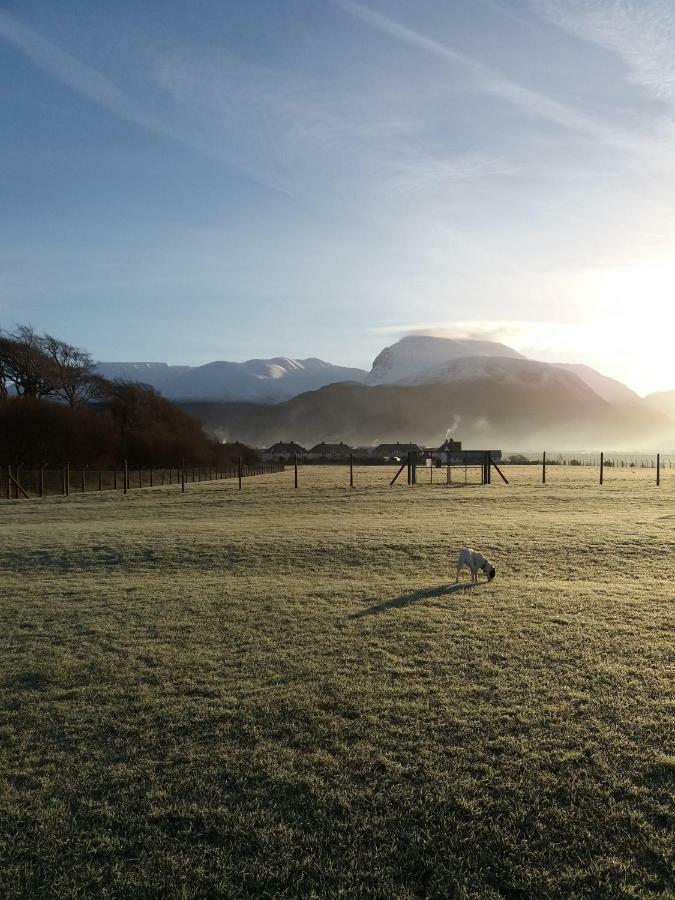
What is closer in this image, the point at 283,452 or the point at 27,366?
the point at 27,366

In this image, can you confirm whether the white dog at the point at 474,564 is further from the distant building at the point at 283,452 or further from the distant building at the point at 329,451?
the distant building at the point at 329,451

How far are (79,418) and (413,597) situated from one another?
2250 inches

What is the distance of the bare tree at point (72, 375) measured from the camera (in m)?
70.5

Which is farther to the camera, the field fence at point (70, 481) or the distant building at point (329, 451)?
the distant building at point (329, 451)

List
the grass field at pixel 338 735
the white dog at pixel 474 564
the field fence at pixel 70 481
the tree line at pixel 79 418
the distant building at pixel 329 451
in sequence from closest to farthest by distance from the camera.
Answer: the grass field at pixel 338 735 < the white dog at pixel 474 564 < the field fence at pixel 70 481 < the tree line at pixel 79 418 < the distant building at pixel 329 451

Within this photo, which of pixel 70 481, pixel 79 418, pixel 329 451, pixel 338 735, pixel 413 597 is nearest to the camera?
pixel 338 735

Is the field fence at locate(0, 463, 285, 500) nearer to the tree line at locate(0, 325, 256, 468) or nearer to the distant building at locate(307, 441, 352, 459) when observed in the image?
the tree line at locate(0, 325, 256, 468)

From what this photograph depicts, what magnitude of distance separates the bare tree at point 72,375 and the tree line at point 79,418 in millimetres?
103

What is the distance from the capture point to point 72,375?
72.5m

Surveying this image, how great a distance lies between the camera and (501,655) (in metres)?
7.85

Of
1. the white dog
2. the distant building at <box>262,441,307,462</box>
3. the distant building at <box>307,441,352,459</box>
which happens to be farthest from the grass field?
the distant building at <box>307,441,352,459</box>

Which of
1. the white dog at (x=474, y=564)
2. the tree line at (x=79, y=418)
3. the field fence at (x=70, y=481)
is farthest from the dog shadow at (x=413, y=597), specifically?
the tree line at (x=79, y=418)

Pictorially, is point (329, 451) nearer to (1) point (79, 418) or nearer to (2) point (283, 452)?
(2) point (283, 452)

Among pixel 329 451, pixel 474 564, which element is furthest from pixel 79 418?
pixel 329 451
